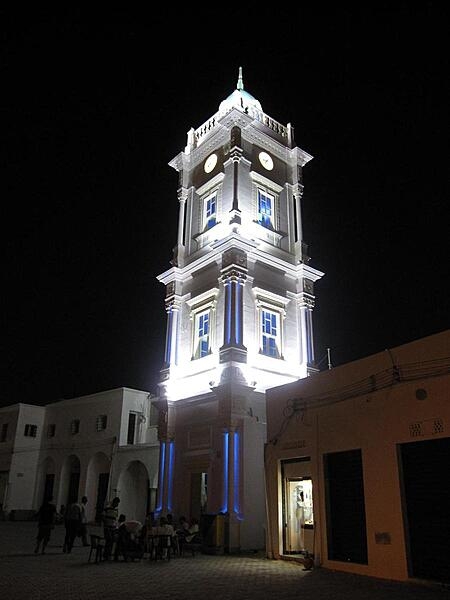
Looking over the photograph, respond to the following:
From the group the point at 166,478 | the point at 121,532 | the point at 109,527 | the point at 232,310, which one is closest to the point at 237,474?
the point at 166,478

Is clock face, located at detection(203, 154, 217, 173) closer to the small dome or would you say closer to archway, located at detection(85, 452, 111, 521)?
the small dome

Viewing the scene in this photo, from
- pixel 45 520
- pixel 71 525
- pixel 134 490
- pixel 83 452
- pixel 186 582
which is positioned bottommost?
pixel 186 582

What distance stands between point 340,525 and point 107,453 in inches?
858

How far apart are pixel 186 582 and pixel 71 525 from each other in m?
6.35

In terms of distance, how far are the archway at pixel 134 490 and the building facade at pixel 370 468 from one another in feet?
54.1

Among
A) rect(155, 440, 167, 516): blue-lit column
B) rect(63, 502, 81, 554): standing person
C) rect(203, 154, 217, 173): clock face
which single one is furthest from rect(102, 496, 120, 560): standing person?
rect(203, 154, 217, 173): clock face

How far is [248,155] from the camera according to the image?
909 inches

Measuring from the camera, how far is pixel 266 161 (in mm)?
24031

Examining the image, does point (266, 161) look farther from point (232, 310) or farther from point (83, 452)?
point (83, 452)

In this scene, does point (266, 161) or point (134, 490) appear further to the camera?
point (134, 490)

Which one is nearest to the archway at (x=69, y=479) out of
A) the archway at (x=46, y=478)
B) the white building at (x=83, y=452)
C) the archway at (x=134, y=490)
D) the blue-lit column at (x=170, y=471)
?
the white building at (x=83, y=452)

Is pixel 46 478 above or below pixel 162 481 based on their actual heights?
above

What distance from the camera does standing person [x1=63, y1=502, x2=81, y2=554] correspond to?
51.4 ft

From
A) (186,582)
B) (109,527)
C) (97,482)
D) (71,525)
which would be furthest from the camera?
(97,482)
